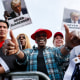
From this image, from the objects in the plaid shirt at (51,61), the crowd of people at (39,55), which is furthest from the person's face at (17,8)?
the plaid shirt at (51,61)

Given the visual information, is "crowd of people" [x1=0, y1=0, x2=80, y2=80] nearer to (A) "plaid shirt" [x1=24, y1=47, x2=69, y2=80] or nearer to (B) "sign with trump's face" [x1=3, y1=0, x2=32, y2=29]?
(A) "plaid shirt" [x1=24, y1=47, x2=69, y2=80]

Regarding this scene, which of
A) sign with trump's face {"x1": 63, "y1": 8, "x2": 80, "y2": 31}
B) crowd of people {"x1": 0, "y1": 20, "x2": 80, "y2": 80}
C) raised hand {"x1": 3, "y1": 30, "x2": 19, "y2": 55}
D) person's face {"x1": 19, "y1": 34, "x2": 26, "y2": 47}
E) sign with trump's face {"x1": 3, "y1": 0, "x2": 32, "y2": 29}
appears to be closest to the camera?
raised hand {"x1": 3, "y1": 30, "x2": 19, "y2": 55}

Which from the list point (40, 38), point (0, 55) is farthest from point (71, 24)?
point (0, 55)

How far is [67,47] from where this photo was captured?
2689 mm

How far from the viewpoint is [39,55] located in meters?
3.07

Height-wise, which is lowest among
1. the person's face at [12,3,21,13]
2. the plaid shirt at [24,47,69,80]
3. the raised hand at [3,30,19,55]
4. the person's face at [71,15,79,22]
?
the plaid shirt at [24,47,69,80]

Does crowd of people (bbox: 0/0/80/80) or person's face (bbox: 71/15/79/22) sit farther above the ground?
person's face (bbox: 71/15/79/22)

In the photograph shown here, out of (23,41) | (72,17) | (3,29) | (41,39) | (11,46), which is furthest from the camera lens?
(72,17)

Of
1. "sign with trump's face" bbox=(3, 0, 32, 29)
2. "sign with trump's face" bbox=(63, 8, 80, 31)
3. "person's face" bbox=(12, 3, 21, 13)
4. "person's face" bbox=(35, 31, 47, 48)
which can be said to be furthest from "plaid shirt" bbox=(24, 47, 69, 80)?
"sign with trump's face" bbox=(63, 8, 80, 31)

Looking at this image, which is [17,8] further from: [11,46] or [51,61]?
[11,46]

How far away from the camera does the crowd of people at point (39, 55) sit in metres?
2.44

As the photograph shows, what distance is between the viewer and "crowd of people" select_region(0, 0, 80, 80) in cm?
244

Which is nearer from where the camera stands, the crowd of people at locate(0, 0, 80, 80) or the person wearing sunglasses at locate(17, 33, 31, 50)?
the crowd of people at locate(0, 0, 80, 80)

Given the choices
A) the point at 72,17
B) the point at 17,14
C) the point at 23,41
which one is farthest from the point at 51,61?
the point at 72,17
